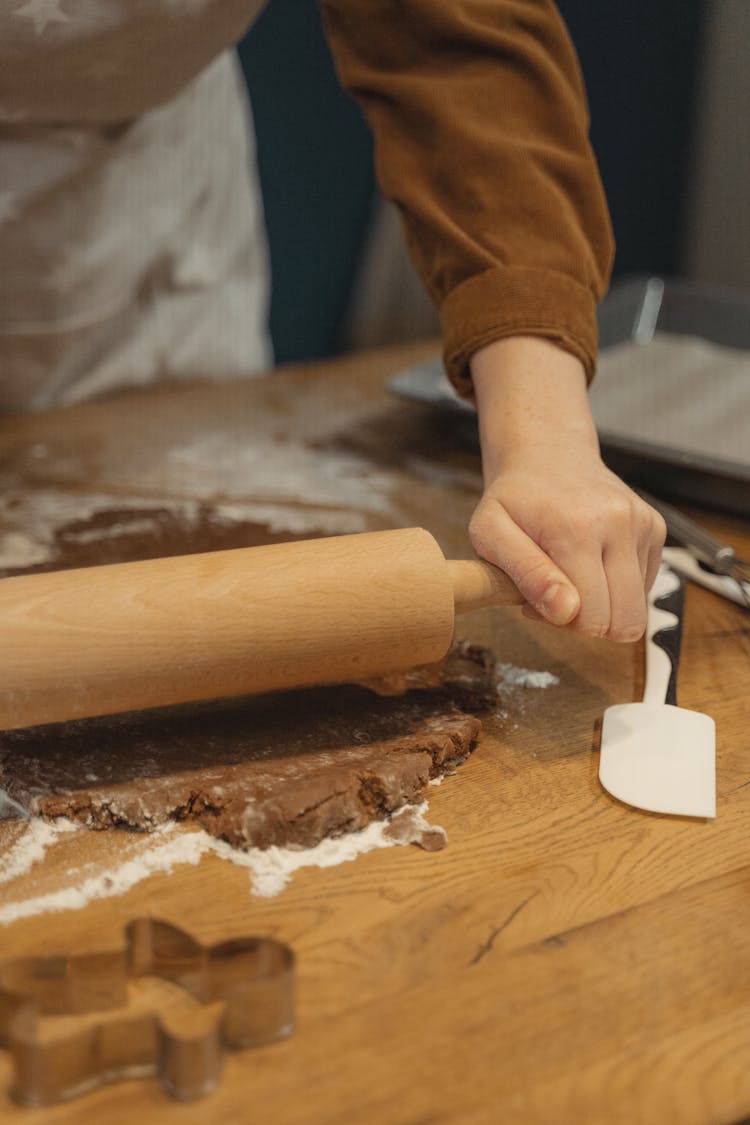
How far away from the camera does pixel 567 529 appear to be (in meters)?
0.87

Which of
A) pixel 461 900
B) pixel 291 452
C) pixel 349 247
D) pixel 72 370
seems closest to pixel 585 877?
pixel 461 900

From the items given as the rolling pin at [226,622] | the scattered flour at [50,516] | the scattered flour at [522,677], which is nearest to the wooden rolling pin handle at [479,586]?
the rolling pin at [226,622]

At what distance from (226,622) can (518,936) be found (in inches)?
12.1

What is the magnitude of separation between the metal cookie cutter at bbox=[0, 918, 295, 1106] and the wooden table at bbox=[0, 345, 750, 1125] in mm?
13

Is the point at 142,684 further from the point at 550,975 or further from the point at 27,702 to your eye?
the point at 550,975

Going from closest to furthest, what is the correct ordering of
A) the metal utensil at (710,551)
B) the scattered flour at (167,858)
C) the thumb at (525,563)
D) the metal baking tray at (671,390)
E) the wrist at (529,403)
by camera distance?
the scattered flour at (167,858) → the thumb at (525,563) → the wrist at (529,403) → the metal utensil at (710,551) → the metal baking tray at (671,390)

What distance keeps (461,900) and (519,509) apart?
1.07ft

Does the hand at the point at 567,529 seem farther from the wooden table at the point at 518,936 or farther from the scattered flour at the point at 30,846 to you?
the scattered flour at the point at 30,846

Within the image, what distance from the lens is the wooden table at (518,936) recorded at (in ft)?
1.94

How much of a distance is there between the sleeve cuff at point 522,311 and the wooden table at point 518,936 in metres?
0.27

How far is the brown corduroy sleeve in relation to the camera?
1.05 m

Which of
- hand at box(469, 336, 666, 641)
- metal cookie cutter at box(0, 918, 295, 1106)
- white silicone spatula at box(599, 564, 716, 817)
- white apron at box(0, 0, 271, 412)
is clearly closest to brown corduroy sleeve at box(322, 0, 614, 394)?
hand at box(469, 336, 666, 641)

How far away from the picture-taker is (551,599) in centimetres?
85

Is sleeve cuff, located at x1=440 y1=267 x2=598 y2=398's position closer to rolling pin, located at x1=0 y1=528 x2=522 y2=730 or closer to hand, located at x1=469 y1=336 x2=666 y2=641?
hand, located at x1=469 y1=336 x2=666 y2=641
